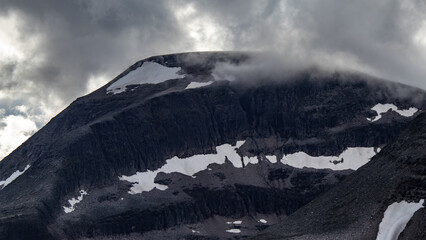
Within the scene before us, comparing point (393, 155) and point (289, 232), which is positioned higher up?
point (393, 155)

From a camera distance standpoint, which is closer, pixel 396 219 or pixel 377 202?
pixel 396 219

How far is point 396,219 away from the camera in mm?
Result: 128125

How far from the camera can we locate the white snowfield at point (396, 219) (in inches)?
4929

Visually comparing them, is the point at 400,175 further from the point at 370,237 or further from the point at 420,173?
the point at 370,237

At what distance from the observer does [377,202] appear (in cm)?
13775

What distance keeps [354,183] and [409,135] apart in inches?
603

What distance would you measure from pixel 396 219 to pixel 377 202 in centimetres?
987

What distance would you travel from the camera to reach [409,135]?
158000mm

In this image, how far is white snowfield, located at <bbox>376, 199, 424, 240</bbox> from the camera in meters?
125

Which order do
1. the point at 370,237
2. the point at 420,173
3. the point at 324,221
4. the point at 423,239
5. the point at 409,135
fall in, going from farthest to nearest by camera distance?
the point at 409,135 < the point at 324,221 < the point at 420,173 < the point at 370,237 < the point at 423,239

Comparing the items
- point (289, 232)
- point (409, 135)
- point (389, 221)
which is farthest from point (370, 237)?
Answer: point (409, 135)

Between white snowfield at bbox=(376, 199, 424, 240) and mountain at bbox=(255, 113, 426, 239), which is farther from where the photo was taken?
mountain at bbox=(255, 113, 426, 239)

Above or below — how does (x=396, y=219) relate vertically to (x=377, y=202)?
below

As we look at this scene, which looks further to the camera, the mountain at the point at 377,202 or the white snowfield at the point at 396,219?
the mountain at the point at 377,202
